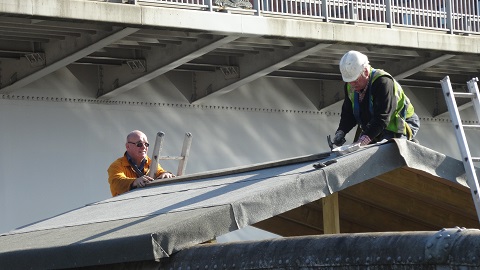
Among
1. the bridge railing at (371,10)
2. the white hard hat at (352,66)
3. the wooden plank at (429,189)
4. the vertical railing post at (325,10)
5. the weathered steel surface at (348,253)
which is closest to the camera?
the weathered steel surface at (348,253)

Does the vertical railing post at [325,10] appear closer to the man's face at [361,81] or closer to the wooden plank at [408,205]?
the wooden plank at [408,205]

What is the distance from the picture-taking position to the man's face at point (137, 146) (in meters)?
12.7

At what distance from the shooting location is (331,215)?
409 inches

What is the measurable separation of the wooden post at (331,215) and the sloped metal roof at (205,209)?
1.16 ft

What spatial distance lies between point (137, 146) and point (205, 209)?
3.63 m

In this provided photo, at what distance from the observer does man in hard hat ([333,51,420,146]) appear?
35.4 feet

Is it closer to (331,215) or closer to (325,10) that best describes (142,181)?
(331,215)

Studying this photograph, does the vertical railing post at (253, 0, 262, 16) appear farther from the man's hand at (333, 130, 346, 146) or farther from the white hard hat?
the white hard hat

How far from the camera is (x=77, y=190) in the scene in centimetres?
1867

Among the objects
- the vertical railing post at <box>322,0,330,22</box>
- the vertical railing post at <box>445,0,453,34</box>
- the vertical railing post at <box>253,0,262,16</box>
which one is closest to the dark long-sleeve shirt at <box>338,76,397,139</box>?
the vertical railing post at <box>253,0,262,16</box>

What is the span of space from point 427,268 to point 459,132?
332 cm

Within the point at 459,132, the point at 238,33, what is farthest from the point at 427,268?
the point at 238,33

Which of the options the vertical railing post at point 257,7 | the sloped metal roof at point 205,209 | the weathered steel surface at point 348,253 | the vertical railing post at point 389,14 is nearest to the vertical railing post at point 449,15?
the vertical railing post at point 389,14

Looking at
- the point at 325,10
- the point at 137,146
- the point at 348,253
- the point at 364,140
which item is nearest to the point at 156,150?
Result: the point at 137,146
